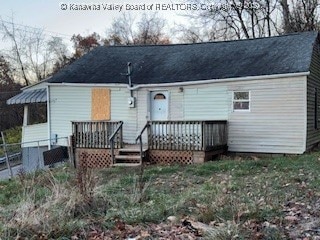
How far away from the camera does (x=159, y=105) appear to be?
15703mm

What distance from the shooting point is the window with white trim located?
1402 cm

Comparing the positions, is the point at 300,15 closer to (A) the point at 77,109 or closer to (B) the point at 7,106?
(A) the point at 77,109

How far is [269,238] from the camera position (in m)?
4.00

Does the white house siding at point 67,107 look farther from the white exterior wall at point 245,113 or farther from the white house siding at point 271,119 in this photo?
the white house siding at point 271,119

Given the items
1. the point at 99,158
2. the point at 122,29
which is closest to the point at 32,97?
the point at 99,158

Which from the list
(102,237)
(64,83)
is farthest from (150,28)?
(102,237)

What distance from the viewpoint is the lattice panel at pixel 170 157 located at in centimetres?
1303

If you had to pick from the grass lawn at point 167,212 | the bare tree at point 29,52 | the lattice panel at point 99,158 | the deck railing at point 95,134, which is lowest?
the lattice panel at point 99,158

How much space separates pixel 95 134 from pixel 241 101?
5.40m

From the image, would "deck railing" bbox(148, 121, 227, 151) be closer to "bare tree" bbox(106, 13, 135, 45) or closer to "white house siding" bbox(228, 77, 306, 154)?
"white house siding" bbox(228, 77, 306, 154)

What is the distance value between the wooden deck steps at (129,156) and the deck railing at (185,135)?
0.48 m

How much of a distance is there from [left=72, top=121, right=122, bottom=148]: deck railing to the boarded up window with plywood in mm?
1853

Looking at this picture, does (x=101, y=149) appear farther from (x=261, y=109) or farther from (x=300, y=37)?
(x=300, y=37)

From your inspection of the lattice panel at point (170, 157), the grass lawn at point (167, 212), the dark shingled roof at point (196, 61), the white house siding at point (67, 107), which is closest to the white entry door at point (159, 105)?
the dark shingled roof at point (196, 61)
